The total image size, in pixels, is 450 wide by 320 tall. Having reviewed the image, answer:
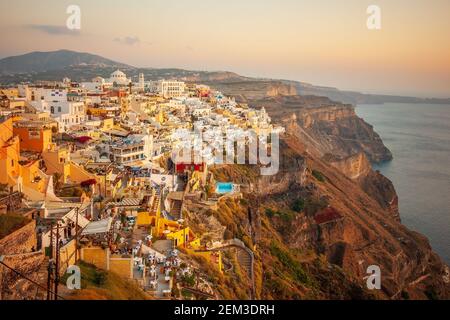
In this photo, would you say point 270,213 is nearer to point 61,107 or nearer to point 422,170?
point 61,107

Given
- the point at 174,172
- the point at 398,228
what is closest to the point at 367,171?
the point at 398,228

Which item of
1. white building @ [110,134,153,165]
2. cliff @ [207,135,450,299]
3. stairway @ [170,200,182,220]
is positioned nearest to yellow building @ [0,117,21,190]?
stairway @ [170,200,182,220]

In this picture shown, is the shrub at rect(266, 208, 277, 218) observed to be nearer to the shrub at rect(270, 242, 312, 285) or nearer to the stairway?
the shrub at rect(270, 242, 312, 285)

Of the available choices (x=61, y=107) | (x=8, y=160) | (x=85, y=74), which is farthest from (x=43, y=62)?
(x=8, y=160)

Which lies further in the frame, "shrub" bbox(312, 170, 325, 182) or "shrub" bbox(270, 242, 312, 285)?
"shrub" bbox(312, 170, 325, 182)

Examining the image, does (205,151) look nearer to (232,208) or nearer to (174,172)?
(174,172)

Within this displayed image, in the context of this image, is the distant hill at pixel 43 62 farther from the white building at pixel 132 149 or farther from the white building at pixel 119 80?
the white building at pixel 132 149
